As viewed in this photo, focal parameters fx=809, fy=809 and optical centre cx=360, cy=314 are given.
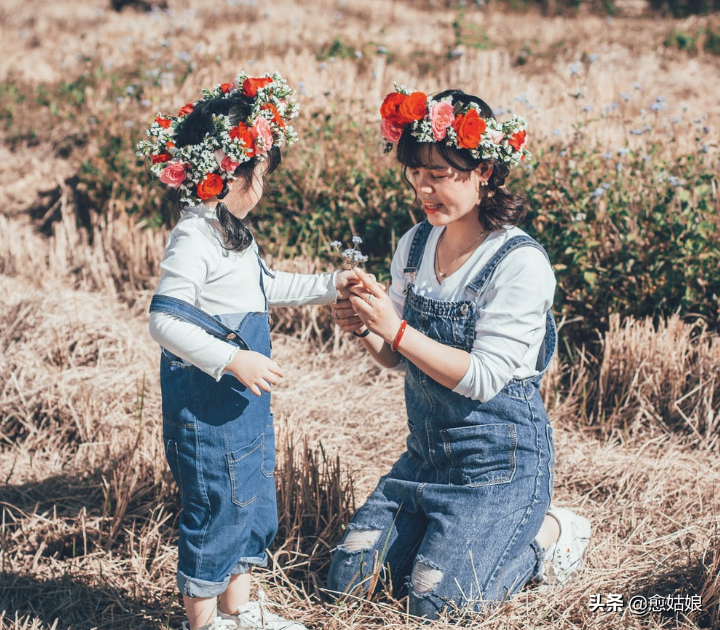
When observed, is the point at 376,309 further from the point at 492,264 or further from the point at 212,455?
the point at 212,455

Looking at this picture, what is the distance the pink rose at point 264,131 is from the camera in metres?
2.12

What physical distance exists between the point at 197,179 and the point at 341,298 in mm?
578

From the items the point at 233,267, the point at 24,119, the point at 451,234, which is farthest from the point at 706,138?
the point at 24,119

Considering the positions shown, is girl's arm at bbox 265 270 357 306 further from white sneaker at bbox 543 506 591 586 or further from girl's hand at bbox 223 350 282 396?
white sneaker at bbox 543 506 591 586

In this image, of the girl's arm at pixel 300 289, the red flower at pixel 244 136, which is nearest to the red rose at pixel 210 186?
the red flower at pixel 244 136

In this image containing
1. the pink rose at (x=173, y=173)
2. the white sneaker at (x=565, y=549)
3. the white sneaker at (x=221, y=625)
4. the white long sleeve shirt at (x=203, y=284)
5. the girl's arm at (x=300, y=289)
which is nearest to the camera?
the white long sleeve shirt at (x=203, y=284)

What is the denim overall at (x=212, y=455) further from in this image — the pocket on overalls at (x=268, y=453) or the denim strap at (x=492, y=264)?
the denim strap at (x=492, y=264)

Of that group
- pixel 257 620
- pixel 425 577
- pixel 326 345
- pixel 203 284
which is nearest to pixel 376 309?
pixel 203 284

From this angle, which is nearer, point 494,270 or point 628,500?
point 494,270

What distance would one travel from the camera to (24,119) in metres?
6.25

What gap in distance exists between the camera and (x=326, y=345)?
13.5 feet

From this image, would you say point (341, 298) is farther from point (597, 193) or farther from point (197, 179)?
point (597, 193)

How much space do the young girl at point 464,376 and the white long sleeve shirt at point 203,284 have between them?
0.32m

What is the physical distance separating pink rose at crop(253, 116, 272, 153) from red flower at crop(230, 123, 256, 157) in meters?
0.02
